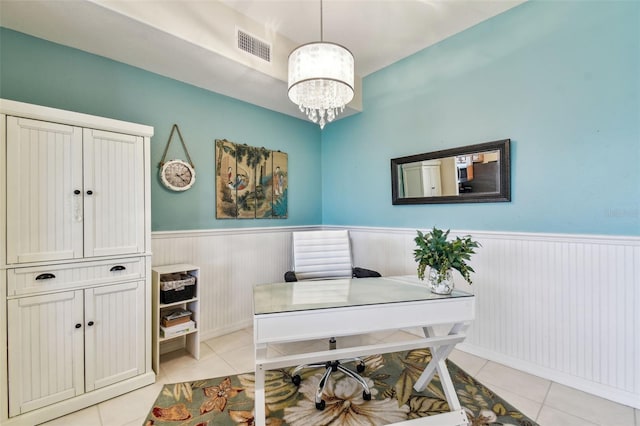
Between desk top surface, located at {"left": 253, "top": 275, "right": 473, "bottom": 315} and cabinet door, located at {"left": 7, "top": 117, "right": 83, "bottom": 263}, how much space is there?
1.31 m

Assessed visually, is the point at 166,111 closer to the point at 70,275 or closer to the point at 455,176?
the point at 70,275

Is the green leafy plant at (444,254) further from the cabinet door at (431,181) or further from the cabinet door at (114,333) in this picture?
the cabinet door at (114,333)

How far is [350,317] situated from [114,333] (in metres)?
1.74

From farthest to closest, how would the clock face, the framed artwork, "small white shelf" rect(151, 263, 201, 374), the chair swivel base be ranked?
the framed artwork, the clock face, "small white shelf" rect(151, 263, 201, 374), the chair swivel base

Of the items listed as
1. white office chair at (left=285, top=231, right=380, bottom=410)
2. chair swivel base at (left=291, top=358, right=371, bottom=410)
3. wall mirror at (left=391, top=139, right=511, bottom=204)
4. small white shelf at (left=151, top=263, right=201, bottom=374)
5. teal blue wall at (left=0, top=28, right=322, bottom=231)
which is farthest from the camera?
white office chair at (left=285, top=231, right=380, bottom=410)

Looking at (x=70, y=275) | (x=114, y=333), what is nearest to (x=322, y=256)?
(x=114, y=333)

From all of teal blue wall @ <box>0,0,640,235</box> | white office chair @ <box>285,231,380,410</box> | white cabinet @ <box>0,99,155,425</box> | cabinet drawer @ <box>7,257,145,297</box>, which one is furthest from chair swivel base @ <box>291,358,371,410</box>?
teal blue wall @ <box>0,0,640,235</box>

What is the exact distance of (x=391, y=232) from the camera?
10.4 ft

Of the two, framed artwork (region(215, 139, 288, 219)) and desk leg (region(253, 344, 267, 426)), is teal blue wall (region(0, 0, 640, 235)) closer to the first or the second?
framed artwork (region(215, 139, 288, 219))

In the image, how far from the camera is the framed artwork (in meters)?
2.99

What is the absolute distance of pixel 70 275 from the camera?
180cm

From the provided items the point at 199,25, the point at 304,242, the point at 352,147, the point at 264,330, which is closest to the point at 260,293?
the point at 264,330

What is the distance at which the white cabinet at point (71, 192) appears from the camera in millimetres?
1636

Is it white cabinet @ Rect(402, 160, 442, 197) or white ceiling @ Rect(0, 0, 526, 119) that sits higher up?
white ceiling @ Rect(0, 0, 526, 119)
